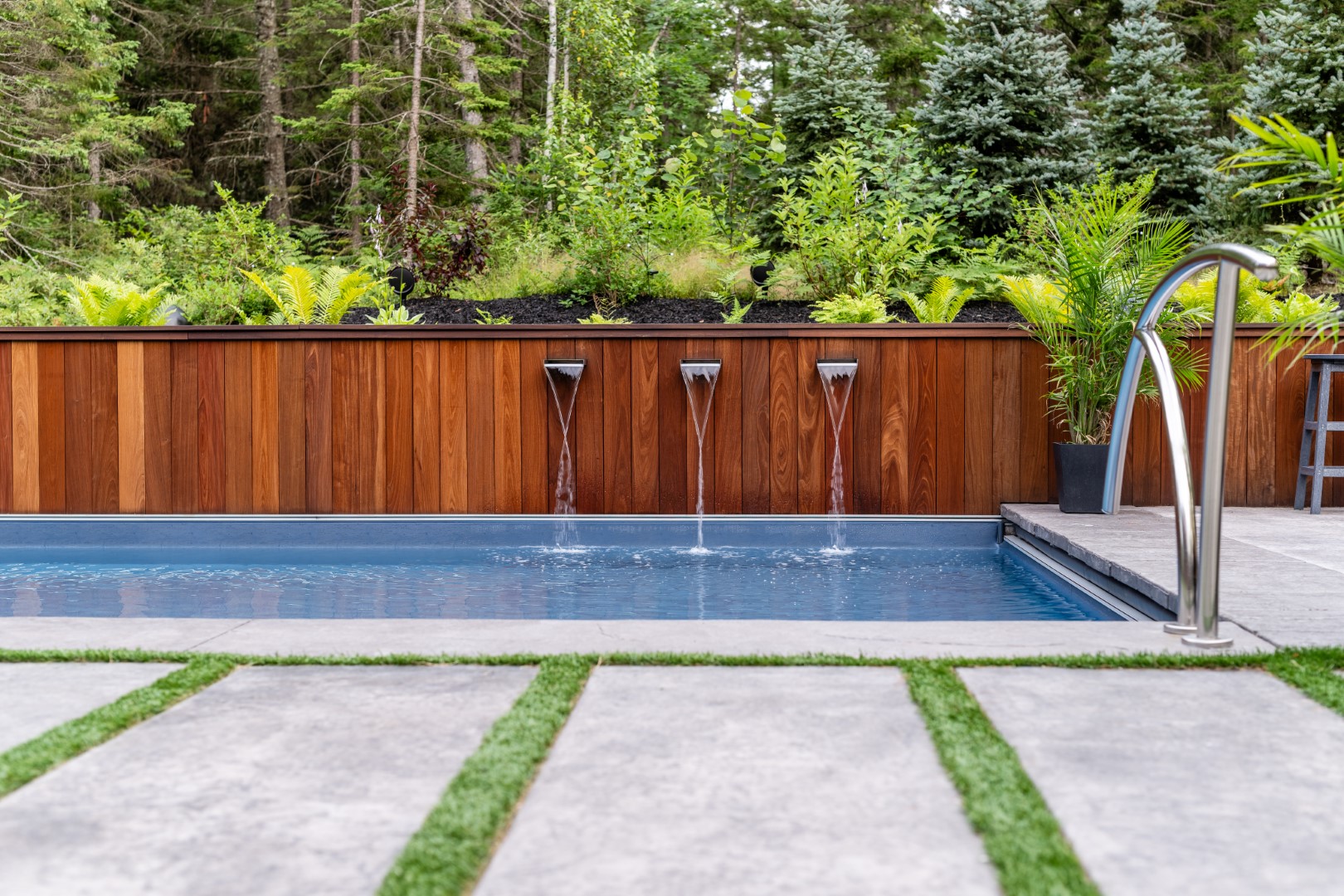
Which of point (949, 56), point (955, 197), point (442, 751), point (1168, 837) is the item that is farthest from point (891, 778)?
point (949, 56)

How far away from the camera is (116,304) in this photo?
6.57 meters

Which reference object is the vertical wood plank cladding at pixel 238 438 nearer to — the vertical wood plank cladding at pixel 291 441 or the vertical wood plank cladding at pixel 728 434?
the vertical wood plank cladding at pixel 291 441

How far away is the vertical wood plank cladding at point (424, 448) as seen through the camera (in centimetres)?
584

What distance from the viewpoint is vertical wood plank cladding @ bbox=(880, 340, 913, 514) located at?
578 centimetres

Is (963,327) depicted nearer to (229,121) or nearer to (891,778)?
(891,778)

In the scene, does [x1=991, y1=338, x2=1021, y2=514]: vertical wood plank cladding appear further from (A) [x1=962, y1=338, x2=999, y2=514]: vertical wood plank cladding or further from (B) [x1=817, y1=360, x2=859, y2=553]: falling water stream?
(B) [x1=817, y1=360, x2=859, y2=553]: falling water stream

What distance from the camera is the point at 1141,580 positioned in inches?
142

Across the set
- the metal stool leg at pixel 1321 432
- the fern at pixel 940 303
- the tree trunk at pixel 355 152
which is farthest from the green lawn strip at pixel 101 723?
the tree trunk at pixel 355 152

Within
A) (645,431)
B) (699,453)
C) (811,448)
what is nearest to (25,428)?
(645,431)

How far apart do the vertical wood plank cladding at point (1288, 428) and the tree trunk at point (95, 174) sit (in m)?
15.3

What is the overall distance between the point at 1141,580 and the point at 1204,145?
33.3 feet

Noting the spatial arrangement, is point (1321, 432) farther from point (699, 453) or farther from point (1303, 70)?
point (1303, 70)

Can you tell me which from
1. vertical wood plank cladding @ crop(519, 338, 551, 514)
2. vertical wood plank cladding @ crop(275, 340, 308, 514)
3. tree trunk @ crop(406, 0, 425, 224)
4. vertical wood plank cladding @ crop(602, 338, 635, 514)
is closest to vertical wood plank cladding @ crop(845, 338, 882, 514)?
vertical wood plank cladding @ crop(602, 338, 635, 514)

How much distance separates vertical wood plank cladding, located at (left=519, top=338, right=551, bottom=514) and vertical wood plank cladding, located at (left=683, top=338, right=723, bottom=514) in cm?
76
